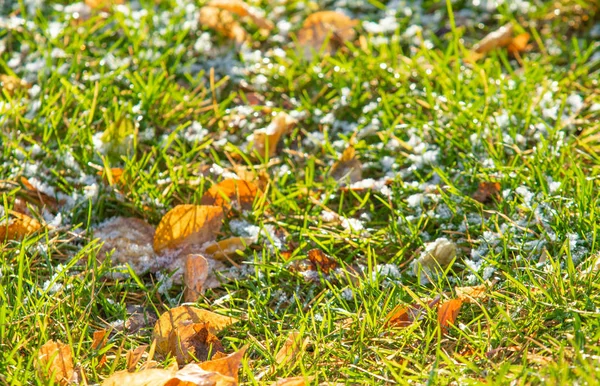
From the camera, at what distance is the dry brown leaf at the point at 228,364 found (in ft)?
5.21

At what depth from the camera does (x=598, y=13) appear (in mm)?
3184

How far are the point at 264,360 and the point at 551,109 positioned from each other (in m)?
1.55

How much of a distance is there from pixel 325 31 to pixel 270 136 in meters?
0.84

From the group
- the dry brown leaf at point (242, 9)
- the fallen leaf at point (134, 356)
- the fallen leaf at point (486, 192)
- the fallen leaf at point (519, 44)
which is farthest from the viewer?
the dry brown leaf at point (242, 9)

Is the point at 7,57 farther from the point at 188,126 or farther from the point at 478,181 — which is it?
the point at 478,181

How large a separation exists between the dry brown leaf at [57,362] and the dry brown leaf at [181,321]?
0.78 ft

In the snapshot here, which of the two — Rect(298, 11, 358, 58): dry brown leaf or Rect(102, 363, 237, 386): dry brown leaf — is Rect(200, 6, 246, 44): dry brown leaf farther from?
Rect(102, 363, 237, 386): dry brown leaf

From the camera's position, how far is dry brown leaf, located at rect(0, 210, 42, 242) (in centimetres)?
205

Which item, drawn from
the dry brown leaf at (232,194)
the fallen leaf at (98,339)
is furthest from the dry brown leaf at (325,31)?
the fallen leaf at (98,339)

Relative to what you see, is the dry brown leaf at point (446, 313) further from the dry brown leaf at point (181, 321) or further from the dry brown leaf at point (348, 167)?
the dry brown leaf at point (348, 167)

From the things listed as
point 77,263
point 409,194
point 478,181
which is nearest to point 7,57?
point 77,263

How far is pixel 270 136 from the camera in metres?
2.59

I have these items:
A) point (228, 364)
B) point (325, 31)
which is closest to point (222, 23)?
point (325, 31)

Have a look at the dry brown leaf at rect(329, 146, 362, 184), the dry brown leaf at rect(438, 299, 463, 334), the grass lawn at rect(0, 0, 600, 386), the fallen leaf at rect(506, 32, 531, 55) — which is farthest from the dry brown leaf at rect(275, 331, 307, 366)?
the fallen leaf at rect(506, 32, 531, 55)
